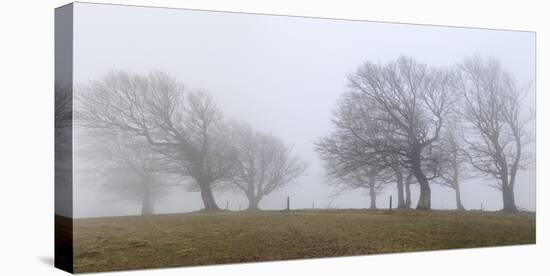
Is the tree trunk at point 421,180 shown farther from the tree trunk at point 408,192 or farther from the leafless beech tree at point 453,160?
the leafless beech tree at point 453,160

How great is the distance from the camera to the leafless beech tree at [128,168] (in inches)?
439

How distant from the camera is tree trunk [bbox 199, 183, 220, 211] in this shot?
1184 centimetres

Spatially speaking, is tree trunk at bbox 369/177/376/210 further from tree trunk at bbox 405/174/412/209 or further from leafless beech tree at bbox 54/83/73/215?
leafless beech tree at bbox 54/83/73/215

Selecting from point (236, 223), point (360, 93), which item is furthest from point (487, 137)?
point (236, 223)

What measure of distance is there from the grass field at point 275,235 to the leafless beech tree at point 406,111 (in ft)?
1.88

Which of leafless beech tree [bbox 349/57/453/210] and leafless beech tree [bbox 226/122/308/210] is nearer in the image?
leafless beech tree [bbox 226/122/308/210]

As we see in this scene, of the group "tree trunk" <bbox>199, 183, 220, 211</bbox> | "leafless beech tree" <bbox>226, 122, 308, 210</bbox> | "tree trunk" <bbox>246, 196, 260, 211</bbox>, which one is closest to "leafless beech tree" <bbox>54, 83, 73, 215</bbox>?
"tree trunk" <bbox>199, 183, 220, 211</bbox>

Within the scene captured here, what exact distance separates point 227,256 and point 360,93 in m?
2.87

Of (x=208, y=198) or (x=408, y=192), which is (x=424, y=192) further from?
(x=208, y=198)

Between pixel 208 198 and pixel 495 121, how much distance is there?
452 cm

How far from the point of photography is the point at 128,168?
37.2ft

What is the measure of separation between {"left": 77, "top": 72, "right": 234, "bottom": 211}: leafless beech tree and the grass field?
0.49 meters

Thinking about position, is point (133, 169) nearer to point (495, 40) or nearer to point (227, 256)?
point (227, 256)

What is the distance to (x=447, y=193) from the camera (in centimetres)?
1356
